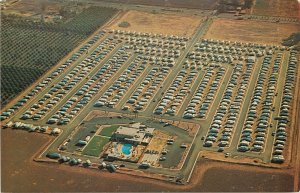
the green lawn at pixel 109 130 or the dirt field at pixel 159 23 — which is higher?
the dirt field at pixel 159 23

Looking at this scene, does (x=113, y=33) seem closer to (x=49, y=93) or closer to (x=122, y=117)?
(x=49, y=93)

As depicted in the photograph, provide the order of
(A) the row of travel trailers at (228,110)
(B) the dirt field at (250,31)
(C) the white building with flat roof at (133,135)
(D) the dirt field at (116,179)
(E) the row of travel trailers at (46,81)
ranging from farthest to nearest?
(B) the dirt field at (250,31), (E) the row of travel trailers at (46,81), (A) the row of travel trailers at (228,110), (C) the white building with flat roof at (133,135), (D) the dirt field at (116,179)

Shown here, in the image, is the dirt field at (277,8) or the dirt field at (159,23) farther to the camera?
the dirt field at (277,8)

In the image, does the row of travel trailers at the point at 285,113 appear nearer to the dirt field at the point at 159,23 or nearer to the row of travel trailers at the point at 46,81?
the dirt field at the point at 159,23

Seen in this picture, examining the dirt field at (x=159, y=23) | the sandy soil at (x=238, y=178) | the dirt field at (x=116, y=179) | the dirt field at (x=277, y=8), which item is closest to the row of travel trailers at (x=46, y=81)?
the dirt field at (x=159, y=23)

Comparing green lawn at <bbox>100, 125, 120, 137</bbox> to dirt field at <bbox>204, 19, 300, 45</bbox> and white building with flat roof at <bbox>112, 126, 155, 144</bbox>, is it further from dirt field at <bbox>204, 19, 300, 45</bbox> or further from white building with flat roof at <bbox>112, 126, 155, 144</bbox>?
dirt field at <bbox>204, 19, 300, 45</bbox>

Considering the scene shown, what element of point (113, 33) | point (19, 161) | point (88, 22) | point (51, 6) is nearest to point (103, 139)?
point (19, 161)

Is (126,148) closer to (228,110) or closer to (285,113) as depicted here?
(228,110)
